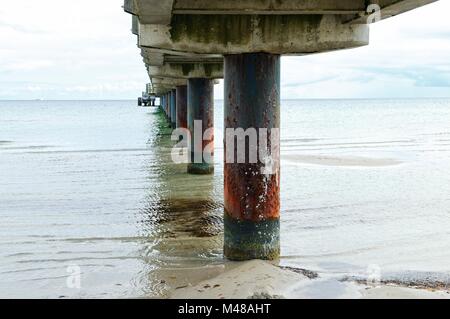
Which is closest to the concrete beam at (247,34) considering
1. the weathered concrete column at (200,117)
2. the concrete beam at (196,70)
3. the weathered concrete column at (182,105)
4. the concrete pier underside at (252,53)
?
the concrete pier underside at (252,53)

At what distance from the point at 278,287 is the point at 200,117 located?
10.4m

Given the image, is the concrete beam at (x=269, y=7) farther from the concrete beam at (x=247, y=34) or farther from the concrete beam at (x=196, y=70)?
the concrete beam at (x=196, y=70)

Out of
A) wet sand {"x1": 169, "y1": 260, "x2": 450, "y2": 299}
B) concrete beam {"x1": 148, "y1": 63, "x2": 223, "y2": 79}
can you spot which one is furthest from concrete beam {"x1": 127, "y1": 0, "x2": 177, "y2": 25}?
concrete beam {"x1": 148, "y1": 63, "x2": 223, "y2": 79}

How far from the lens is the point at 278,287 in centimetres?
652

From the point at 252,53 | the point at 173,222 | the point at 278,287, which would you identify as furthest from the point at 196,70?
the point at 278,287

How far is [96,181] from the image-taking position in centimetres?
1609

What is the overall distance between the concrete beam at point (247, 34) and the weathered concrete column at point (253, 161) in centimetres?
21

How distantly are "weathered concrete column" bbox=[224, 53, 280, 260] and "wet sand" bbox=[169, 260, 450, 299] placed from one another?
0.53 m

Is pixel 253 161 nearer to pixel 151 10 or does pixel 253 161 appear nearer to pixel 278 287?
pixel 278 287

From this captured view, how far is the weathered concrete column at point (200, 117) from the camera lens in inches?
647

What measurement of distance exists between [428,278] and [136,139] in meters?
26.0

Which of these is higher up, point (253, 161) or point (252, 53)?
point (252, 53)

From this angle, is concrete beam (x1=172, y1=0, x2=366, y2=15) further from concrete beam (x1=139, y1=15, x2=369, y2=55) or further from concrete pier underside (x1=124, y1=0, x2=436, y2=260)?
concrete beam (x1=139, y1=15, x2=369, y2=55)

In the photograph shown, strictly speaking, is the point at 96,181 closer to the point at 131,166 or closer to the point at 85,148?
the point at 131,166
